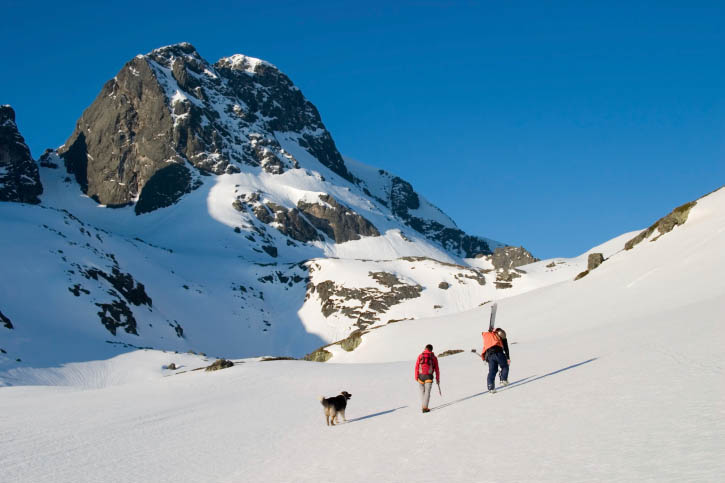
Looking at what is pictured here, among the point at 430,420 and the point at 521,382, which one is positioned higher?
the point at 521,382

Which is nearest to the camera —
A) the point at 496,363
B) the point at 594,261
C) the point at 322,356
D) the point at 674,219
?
the point at 496,363

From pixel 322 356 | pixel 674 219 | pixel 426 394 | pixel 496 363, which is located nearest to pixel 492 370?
pixel 496 363

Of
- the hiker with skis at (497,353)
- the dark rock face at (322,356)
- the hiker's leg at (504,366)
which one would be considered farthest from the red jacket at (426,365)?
the dark rock face at (322,356)

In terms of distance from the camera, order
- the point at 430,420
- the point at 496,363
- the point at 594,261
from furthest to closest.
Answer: the point at 594,261
the point at 496,363
the point at 430,420

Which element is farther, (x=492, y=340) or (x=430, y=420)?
(x=492, y=340)

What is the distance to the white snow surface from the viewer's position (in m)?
9.09

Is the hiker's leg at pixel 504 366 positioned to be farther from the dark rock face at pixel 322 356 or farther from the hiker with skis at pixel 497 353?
the dark rock face at pixel 322 356

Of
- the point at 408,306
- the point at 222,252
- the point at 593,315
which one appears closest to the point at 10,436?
the point at 593,315

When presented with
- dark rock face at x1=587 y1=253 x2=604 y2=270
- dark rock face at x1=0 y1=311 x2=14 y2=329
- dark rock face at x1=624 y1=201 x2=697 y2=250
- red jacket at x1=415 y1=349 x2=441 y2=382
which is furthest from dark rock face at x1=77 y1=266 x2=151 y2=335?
red jacket at x1=415 y1=349 x2=441 y2=382

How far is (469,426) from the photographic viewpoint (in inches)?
492

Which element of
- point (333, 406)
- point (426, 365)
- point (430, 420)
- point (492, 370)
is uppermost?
point (426, 365)

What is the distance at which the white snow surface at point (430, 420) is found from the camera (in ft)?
29.8

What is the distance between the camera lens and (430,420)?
14.2m

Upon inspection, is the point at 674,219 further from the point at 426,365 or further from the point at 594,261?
the point at 426,365
